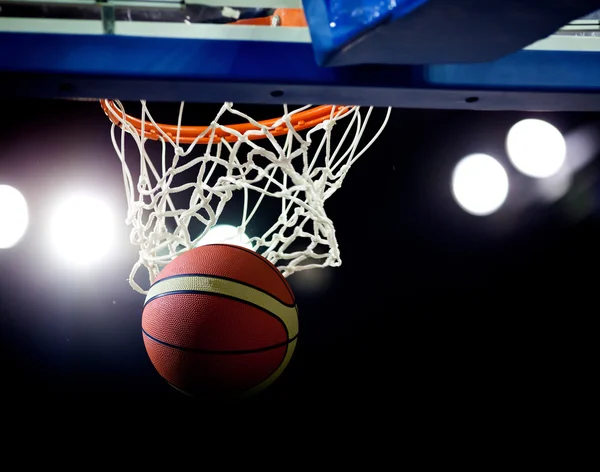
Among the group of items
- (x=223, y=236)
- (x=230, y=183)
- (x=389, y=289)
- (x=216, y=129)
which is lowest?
(x=389, y=289)

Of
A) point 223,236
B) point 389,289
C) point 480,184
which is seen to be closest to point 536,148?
point 480,184

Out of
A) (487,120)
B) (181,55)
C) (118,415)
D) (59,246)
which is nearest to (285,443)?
Result: (118,415)

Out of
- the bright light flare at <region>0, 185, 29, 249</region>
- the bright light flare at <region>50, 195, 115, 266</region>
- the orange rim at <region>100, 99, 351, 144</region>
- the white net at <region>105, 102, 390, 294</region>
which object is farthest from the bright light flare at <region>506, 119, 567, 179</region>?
the bright light flare at <region>0, 185, 29, 249</region>

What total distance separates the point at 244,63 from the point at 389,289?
5.25 ft

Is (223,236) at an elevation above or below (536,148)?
below

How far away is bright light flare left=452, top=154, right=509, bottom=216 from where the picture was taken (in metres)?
2.15

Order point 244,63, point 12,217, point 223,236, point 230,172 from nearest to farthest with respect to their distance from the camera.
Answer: point 244,63, point 230,172, point 223,236, point 12,217

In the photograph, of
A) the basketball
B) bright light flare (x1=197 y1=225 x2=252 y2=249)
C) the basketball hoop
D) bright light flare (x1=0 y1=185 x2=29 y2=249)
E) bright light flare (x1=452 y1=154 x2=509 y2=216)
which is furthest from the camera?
bright light flare (x1=452 y1=154 x2=509 y2=216)

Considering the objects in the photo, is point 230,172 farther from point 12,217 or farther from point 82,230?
point 12,217

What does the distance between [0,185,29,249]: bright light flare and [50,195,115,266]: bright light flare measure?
0.10 metres

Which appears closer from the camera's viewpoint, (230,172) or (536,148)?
(230,172)

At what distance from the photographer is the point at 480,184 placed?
2.17 meters

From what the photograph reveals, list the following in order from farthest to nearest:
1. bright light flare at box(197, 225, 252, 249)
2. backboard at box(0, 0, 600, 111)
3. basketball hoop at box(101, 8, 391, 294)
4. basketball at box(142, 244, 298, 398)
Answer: bright light flare at box(197, 225, 252, 249) < basketball hoop at box(101, 8, 391, 294) < basketball at box(142, 244, 298, 398) < backboard at box(0, 0, 600, 111)

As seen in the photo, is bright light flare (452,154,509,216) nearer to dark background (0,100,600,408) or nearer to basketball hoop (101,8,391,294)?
dark background (0,100,600,408)
